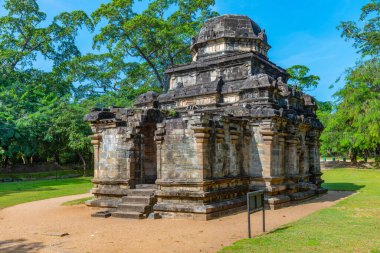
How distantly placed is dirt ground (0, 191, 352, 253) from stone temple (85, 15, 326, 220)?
0.88 m

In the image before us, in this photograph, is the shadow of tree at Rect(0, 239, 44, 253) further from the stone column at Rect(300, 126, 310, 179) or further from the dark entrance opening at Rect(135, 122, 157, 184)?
the stone column at Rect(300, 126, 310, 179)

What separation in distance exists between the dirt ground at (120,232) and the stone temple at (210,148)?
0.88 meters

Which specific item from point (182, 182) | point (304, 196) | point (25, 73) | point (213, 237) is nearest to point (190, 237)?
point (213, 237)

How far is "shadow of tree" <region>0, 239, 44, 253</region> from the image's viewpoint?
845 centimetres

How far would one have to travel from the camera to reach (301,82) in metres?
51.7

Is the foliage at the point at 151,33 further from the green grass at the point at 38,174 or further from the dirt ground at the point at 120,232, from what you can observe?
the dirt ground at the point at 120,232

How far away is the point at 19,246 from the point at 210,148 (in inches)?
252

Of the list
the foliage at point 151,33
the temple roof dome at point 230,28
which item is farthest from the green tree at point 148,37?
the temple roof dome at point 230,28

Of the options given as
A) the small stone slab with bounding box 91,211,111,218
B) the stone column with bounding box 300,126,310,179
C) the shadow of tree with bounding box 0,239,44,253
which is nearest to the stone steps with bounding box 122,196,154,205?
the small stone slab with bounding box 91,211,111,218

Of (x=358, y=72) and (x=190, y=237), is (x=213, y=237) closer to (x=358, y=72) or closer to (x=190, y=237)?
(x=190, y=237)

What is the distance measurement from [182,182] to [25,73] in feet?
126

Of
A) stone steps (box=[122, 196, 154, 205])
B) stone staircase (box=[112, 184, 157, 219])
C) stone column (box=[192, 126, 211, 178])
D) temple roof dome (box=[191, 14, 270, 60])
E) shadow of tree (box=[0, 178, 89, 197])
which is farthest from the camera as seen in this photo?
shadow of tree (box=[0, 178, 89, 197])

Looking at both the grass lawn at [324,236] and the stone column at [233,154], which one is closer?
the grass lawn at [324,236]

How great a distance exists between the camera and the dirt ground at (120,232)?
8492 mm
